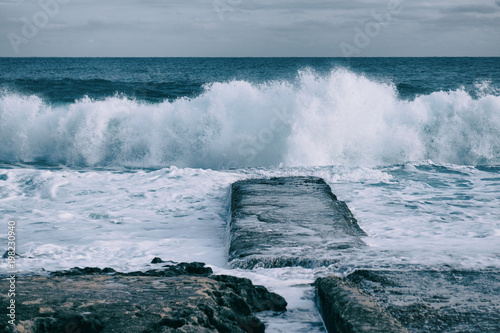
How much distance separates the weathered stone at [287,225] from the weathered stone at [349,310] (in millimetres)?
674

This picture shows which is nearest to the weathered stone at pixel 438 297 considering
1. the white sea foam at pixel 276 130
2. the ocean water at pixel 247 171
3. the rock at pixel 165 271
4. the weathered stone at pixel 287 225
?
the ocean water at pixel 247 171

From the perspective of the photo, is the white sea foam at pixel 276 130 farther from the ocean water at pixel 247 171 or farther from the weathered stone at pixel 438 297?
the weathered stone at pixel 438 297

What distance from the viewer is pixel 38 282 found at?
254 centimetres

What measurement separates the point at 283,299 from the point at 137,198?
3774mm

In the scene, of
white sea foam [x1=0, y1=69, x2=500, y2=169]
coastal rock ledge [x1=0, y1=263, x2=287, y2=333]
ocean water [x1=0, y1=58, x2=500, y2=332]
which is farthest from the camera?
white sea foam [x1=0, y1=69, x2=500, y2=169]

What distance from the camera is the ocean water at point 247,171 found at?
3.88 m

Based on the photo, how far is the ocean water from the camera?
388 centimetres

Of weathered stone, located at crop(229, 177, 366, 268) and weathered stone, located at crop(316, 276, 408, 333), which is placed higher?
weathered stone, located at crop(316, 276, 408, 333)

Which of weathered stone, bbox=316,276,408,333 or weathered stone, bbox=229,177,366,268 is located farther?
weathered stone, bbox=229,177,366,268

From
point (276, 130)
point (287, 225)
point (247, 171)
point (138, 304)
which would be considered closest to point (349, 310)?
point (138, 304)

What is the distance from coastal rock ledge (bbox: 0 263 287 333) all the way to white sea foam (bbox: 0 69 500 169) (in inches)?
271

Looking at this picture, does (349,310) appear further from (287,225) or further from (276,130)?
(276,130)

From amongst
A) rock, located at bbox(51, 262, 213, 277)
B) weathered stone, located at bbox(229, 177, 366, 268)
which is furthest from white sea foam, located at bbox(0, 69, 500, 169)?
rock, located at bbox(51, 262, 213, 277)

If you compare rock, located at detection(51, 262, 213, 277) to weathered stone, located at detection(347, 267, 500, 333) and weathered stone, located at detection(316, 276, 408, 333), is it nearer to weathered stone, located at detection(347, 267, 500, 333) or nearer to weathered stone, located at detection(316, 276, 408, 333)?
weathered stone, located at detection(316, 276, 408, 333)
